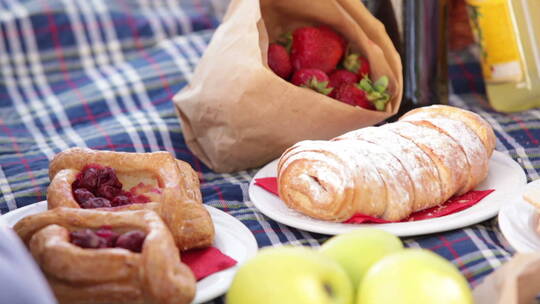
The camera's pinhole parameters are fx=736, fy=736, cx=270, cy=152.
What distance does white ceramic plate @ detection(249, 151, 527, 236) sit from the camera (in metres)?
0.90

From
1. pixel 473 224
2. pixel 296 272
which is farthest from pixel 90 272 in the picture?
pixel 473 224

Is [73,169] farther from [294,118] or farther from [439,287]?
[439,287]

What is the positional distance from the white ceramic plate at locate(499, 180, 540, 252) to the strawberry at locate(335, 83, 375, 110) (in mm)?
354

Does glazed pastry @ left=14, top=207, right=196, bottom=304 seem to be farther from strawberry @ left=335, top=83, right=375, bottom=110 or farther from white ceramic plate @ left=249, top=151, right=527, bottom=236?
strawberry @ left=335, top=83, right=375, bottom=110

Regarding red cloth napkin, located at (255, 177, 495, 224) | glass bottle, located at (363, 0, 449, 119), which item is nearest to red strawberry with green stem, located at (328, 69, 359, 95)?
glass bottle, located at (363, 0, 449, 119)

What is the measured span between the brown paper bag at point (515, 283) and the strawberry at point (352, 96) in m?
0.53

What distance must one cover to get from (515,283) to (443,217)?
0.26 metres

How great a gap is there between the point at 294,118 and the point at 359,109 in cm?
11

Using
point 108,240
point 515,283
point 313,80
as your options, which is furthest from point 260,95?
point 515,283

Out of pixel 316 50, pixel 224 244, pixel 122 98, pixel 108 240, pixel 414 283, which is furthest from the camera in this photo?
pixel 122 98

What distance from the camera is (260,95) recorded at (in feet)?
3.68

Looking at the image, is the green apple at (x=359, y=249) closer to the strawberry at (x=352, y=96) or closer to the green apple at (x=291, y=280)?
the green apple at (x=291, y=280)

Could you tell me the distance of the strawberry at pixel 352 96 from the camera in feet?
3.94

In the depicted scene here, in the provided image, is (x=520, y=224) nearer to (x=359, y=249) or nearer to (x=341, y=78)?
(x=359, y=249)
